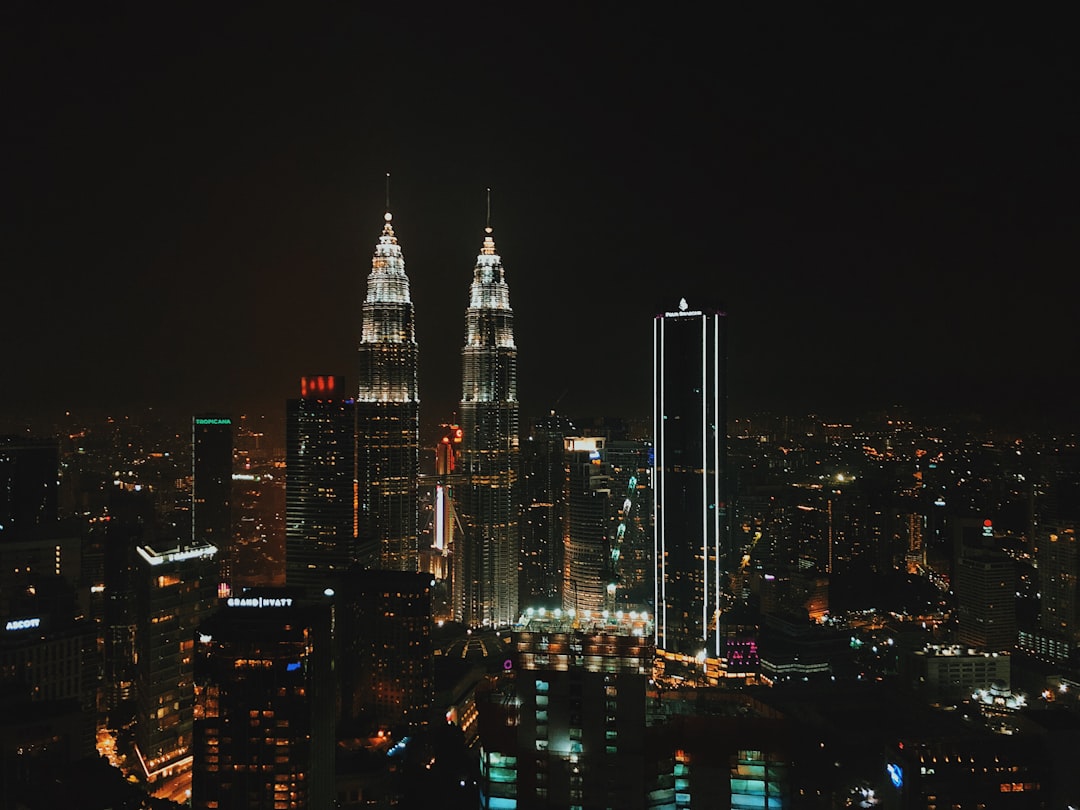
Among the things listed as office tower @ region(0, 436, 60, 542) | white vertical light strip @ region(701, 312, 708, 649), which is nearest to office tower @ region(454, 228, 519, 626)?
white vertical light strip @ region(701, 312, 708, 649)

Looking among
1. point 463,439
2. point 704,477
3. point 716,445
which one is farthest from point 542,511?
point 716,445

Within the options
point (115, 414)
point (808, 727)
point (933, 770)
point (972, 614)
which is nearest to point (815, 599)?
point (972, 614)

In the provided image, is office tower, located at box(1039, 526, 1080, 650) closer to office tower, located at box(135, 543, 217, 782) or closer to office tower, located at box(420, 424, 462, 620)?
office tower, located at box(420, 424, 462, 620)

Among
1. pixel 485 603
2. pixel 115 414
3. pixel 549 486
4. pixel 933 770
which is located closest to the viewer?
pixel 933 770

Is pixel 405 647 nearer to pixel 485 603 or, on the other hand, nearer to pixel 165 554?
pixel 165 554

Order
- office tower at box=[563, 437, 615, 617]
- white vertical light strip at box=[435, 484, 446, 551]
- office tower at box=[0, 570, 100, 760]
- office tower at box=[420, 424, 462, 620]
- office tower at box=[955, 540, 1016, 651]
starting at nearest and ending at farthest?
office tower at box=[0, 570, 100, 760], office tower at box=[955, 540, 1016, 651], office tower at box=[563, 437, 615, 617], office tower at box=[420, 424, 462, 620], white vertical light strip at box=[435, 484, 446, 551]
